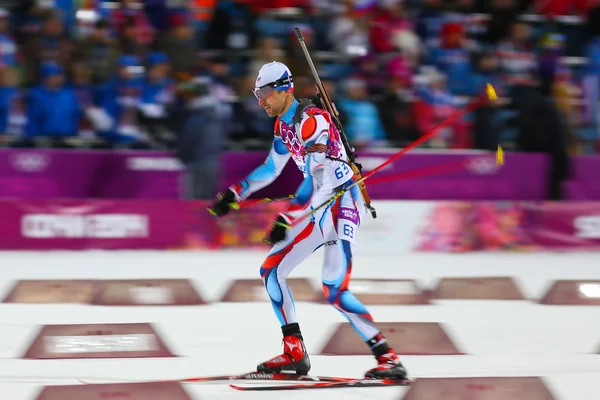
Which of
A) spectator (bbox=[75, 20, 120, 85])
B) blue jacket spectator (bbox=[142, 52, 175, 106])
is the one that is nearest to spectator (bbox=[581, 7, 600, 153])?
blue jacket spectator (bbox=[142, 52, 175, 106])

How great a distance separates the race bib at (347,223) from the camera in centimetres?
724

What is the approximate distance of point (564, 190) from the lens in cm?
1639

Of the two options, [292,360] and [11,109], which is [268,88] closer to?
[292,360]

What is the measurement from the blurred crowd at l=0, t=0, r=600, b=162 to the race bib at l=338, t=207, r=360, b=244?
7100 mm

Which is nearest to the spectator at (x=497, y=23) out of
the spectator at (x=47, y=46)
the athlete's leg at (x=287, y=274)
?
the spectator at (x=47, y=46)

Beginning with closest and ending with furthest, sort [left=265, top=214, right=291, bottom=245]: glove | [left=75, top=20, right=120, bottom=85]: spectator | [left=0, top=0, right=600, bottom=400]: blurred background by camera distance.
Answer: [left=265, top=214, right=291, bottom=245]: glove
[left=0, top=0, right=600, bottom=400]: blurred background
[left=75, top=20, right=120, bottom=85]: spectator

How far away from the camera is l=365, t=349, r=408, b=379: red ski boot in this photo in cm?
731

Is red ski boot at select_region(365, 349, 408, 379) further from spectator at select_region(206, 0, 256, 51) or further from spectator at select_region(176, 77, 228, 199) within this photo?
spectator at select_region(206, 0, 256, 51)

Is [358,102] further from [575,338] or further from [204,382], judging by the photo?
[204,382]

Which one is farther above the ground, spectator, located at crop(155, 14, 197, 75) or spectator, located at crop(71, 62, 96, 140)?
spectator, located at crop(155, 14, 197, 75)

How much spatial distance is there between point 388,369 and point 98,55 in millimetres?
8892

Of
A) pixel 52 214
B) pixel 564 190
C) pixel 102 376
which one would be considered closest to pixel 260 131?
pixel 52 214

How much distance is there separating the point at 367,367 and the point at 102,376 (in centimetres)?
202

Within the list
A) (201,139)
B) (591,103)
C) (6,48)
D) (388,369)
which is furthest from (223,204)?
(591,103)
